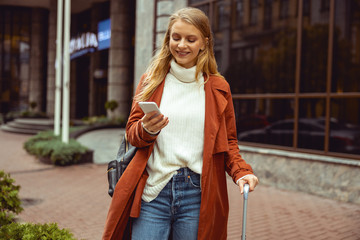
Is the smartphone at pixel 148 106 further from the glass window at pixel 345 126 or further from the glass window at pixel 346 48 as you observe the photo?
the glass window at pixel 346 48

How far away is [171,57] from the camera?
2268mm

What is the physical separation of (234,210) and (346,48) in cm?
371

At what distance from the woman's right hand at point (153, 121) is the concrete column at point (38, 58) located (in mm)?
30389

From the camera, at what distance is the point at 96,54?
24.2 metres

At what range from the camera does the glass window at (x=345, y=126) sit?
7.09m

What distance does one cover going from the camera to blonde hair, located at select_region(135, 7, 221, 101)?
2094mm

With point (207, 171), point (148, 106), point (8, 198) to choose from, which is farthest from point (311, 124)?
point (148, 106)

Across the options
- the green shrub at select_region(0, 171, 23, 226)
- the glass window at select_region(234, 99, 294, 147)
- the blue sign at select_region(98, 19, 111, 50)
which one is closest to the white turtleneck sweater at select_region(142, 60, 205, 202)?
the green shrub at select_region(0, 171, 23, 226)

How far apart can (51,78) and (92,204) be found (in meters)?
23.9

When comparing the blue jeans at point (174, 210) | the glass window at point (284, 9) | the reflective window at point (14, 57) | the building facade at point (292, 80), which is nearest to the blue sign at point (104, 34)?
the building facade at point (292, 80)

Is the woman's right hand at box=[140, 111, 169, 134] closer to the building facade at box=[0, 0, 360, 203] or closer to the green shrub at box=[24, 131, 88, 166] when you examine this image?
the building facade at box=[0, 0, 360, 203]

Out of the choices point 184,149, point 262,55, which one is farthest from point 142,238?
point 262,55

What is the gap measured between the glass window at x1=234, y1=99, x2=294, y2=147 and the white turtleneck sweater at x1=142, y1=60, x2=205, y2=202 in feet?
21.1

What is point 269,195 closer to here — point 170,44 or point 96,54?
Result: point 170,44
